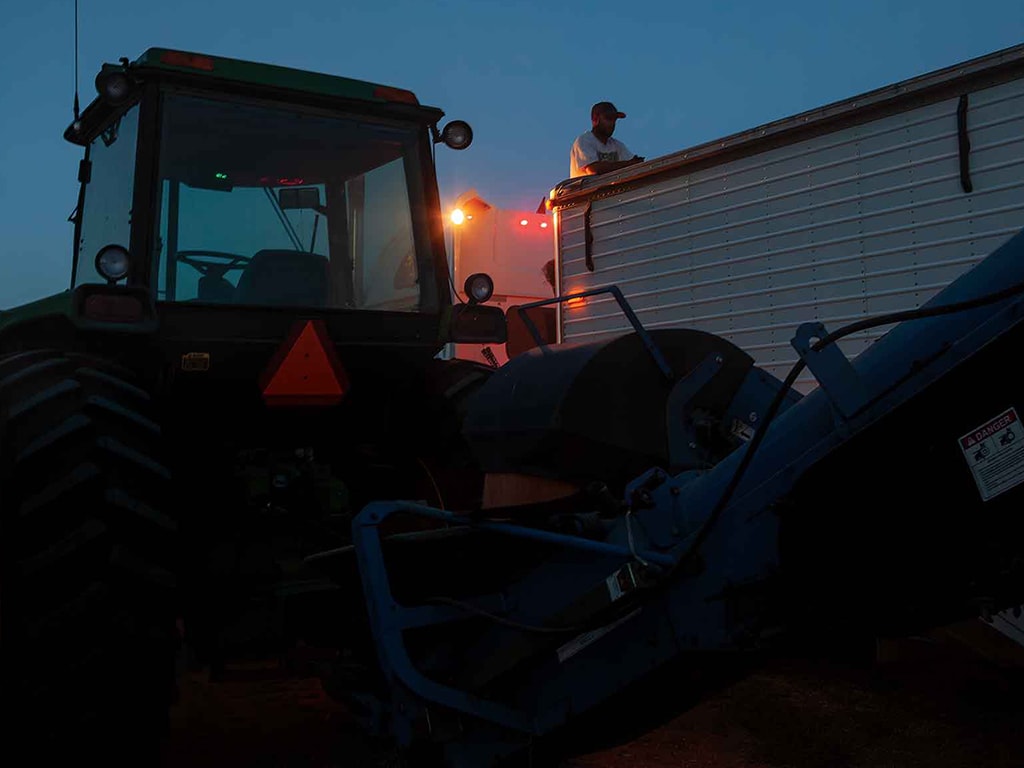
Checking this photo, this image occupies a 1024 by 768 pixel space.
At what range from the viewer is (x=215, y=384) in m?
3.59

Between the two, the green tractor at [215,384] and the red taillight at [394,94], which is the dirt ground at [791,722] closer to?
the green tractor at [215,384]

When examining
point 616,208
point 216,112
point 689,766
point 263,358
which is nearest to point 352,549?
point 263,358

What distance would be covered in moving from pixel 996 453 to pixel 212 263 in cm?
277

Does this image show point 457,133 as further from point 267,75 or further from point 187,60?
point 187,60

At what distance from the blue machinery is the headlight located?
4.13 ft

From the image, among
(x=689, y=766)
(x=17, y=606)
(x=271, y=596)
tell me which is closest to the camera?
(x=17, y=606)

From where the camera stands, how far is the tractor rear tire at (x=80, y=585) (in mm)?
2307

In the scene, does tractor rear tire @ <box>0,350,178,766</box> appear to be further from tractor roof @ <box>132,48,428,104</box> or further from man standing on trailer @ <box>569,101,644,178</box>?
man standing on trailer @ <box>569,101,644,178</box>

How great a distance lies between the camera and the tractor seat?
11.6 ft

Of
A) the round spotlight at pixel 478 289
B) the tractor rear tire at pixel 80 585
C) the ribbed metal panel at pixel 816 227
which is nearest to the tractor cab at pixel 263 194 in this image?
the round spotlight at pixel 478 289

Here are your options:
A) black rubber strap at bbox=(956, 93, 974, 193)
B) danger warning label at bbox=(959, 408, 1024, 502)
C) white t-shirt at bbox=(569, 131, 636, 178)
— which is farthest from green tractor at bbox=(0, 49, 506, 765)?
white t-shirt at bbox=(569, 131, 636, 178)

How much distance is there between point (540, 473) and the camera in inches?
108

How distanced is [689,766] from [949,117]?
3.21 meters

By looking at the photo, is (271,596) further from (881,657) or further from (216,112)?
(881,657)
